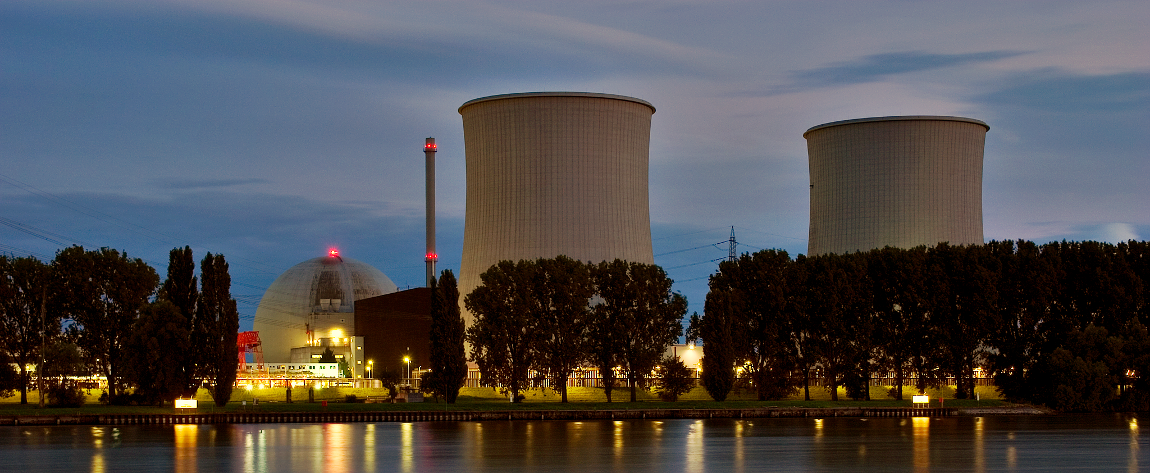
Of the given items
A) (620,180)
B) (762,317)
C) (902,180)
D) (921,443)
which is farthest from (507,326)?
(921,443)

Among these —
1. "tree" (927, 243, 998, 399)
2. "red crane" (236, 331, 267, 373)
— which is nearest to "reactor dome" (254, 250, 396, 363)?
"red crane" (236, 331, 267, 373)

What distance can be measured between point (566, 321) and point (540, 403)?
13.1 feet

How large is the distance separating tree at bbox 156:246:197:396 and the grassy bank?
1.63 m

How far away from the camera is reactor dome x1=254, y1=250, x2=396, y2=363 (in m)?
113

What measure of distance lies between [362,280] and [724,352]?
2352 inches

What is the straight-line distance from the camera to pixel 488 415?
5925 cm

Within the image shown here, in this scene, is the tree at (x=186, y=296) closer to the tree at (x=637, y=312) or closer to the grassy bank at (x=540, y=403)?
the grassy bank at (x=540, y=403)

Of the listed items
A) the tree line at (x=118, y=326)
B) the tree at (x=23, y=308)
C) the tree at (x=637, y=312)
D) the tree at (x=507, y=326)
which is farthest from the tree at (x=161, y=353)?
the tree at (x=637, y=312)

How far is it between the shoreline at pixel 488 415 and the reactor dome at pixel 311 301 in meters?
53.7

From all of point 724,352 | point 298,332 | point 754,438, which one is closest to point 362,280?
point 298,332

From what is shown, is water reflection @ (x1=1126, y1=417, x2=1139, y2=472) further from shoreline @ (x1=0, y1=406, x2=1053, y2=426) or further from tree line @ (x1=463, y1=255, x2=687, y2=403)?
tree line @ (x1=463, y1=255, x2=687, y2=403)

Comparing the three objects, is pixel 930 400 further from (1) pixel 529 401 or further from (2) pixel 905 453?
(2) pixel 905 453

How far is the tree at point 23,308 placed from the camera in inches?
2618

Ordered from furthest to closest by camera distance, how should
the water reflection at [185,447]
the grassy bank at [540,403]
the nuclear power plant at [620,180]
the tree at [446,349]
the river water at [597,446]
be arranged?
the nuclear power plant at [620,180] < the tree at [446,349] < the grassy bank at [540,403] < the river water at [597,446] < the water reflection at [185,447]
